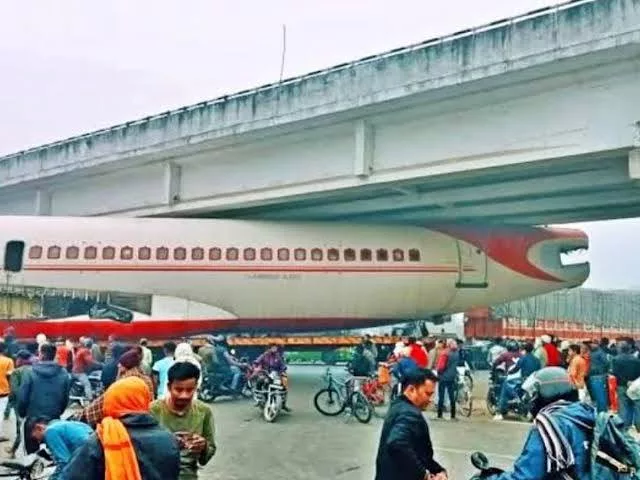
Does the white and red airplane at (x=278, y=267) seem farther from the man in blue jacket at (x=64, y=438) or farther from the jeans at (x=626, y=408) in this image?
the man in blue jacket at (x=64, y=438)

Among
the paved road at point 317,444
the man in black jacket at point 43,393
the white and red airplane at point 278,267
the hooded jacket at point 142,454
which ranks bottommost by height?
the paved road at point 317,444

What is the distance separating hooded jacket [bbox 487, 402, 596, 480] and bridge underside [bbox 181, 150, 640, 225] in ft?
35.7

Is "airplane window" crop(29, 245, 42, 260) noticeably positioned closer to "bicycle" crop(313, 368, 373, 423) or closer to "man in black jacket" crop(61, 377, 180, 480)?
"bicycle" crop(313, 368, 373, 423)

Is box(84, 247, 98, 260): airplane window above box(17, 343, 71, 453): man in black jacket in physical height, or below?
above

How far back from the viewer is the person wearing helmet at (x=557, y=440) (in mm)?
3379

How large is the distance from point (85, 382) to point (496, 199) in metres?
10.8

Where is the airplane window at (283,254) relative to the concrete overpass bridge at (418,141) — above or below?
below

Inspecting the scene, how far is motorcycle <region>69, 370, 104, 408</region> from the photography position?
13.2m

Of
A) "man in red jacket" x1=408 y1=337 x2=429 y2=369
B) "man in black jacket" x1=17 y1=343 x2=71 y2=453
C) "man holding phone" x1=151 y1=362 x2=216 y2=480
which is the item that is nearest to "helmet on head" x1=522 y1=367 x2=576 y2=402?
"man holding phone" x1=151 y1=362 x2=216 y2=480

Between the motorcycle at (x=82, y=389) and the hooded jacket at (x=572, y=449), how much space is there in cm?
1069

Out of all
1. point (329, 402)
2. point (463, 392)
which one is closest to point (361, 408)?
point (329, 402)

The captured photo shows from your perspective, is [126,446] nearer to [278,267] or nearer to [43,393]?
[43,393]

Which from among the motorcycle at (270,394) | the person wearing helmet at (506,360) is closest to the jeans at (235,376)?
the motorcycle at (270,394)

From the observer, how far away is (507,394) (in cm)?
1487
